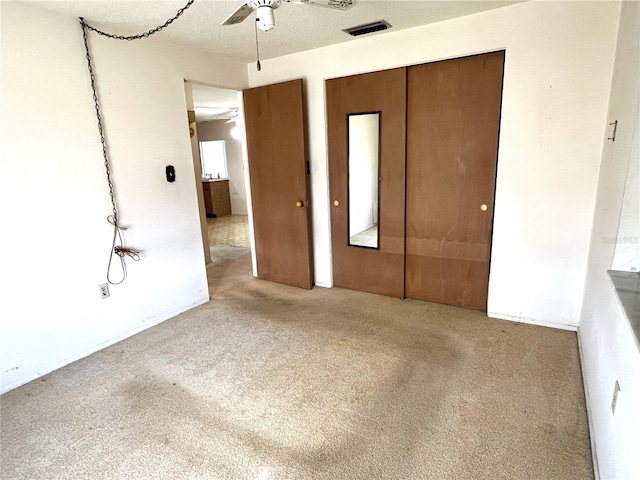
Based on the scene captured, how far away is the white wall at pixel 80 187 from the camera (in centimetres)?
222

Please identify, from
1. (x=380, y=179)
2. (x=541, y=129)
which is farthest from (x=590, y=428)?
(x=380, y=179)

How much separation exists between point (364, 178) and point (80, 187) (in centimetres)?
230

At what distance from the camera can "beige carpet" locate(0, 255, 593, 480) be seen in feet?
5.35

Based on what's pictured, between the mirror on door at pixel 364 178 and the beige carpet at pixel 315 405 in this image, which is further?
the mirror on door at pixel 364 178

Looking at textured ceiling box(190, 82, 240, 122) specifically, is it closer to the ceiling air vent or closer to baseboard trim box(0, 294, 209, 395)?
the ceiling air vent

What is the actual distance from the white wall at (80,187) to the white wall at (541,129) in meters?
1.90

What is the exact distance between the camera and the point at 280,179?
3678mm

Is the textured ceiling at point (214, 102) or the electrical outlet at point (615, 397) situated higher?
the textured ceiling at point (214, 102)

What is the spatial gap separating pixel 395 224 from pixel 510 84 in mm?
1397

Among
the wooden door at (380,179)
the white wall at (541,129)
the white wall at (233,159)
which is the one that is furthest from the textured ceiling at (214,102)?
the white wall at (541,129)

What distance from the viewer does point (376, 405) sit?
1.99 metres

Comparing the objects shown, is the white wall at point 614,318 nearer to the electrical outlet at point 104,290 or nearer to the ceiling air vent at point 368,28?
the ceiling air vent at point 368,28

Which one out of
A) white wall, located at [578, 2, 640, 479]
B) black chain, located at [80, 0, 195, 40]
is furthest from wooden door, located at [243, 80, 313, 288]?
white wall, located at [578, 2, 640, 479]

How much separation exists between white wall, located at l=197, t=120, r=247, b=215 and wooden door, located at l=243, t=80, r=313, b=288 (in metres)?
4.87
